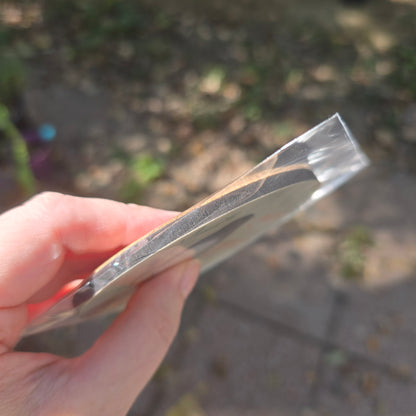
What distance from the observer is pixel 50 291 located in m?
1.66

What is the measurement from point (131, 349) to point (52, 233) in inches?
18.5

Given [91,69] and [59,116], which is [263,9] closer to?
[91,69]

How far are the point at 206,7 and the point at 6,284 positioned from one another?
4.40 meters

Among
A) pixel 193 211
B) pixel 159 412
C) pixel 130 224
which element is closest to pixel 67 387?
pixel 130 224

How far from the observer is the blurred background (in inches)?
97.6

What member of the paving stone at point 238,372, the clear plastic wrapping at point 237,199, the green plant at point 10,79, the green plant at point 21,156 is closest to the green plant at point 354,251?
the paving stone at point 238,372

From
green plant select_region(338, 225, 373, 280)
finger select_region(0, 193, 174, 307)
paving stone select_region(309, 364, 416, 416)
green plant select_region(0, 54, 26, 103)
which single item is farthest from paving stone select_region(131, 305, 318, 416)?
green plant select_region(0, 54, 26, 103)

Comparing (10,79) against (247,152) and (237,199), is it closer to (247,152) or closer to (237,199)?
(247,152)

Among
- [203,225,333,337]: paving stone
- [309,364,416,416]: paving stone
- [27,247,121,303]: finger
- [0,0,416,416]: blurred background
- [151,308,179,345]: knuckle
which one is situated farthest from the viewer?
[203,225,333,337]: paving stone

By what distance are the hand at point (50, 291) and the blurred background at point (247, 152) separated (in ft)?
3.64

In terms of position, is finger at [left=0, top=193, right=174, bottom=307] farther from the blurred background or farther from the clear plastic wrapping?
the blurred background

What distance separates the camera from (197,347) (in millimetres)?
2564

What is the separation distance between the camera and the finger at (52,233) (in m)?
1.38

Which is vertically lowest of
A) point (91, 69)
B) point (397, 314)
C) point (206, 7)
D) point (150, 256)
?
point (397, 314)
